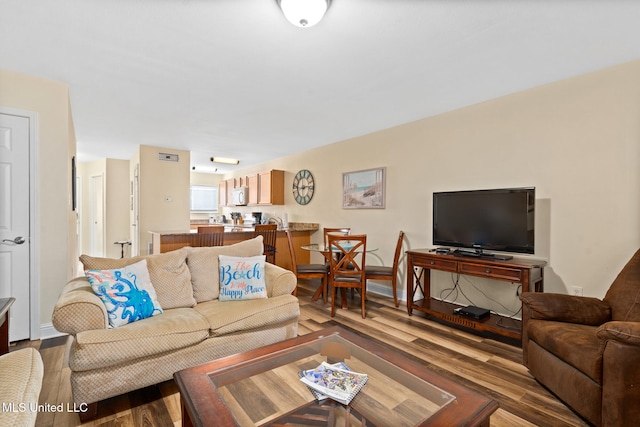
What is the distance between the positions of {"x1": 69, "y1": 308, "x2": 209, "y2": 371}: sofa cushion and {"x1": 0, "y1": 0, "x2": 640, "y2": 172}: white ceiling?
1941 millimetres

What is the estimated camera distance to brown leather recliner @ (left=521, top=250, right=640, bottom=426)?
1.51 meters

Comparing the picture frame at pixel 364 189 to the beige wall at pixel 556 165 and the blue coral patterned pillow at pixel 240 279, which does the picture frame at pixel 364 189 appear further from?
the blue coral patterned pillow at pixel 240 279

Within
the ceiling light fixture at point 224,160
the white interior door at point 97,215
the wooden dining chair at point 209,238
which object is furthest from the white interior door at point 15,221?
the white interior door at point 97,215

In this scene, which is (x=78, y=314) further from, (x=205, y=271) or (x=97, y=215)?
(x=97, y=215)

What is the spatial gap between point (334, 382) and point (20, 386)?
110 cm

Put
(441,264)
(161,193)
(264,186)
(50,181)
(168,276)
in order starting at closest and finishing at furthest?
1. (168,276)
2. (50,181)
3. (441,264)
4. (161,193)
5. (264,186)

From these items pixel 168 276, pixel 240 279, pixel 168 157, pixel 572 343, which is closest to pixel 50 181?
pixel 168 276

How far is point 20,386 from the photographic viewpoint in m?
0.84

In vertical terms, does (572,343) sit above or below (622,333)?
below

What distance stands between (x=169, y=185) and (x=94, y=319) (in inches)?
178

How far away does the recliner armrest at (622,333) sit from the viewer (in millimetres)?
1500

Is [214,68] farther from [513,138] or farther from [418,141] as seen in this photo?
[513,138]

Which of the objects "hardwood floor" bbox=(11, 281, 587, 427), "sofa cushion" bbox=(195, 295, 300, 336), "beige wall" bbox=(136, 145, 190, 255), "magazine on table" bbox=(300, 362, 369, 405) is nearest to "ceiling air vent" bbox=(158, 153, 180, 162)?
"beige wall" bbox=(136, 145, 190, 255)

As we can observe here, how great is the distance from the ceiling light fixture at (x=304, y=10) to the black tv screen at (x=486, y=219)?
89.9 inches
